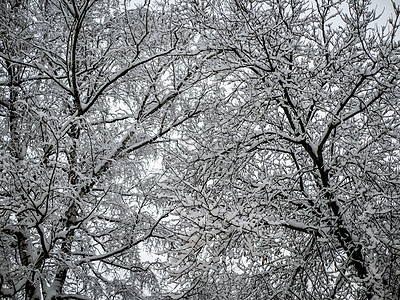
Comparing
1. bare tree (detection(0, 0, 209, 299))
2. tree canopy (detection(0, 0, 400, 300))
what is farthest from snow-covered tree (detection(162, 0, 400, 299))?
bare tree (detection(0, 0, 209, 299))

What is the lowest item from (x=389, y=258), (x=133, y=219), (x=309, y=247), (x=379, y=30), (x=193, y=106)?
(x=389, y=258)

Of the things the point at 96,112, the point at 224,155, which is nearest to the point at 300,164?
the point at 224,155

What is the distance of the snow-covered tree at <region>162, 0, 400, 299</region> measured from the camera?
3.22 metres

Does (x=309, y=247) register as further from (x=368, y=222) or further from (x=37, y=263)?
(x=37, y=263)

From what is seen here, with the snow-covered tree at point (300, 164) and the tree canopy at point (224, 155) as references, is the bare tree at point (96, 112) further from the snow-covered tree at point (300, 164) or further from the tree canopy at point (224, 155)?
the snow-covered tree at point (300, 164)

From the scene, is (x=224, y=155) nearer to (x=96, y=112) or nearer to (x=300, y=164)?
(x=300, y=164)

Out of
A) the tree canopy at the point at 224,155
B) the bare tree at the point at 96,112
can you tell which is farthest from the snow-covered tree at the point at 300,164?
the bare tree at the point at 96,112

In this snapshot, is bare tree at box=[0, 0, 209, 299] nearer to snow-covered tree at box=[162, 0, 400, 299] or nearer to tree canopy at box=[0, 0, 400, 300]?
tree canopy at box=[0, 0, 400, 300]

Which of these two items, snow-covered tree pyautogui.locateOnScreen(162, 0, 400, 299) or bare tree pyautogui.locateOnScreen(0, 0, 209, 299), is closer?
snow-covered tree pyautogui.locateOnScreen(162, 0, 400, 299)

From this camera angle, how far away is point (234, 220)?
3023 millimetres

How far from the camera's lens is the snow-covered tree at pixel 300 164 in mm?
3225

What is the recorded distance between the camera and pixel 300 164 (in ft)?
14.8

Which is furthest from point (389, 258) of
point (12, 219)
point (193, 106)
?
point (12, 219)

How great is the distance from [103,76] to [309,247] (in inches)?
146
